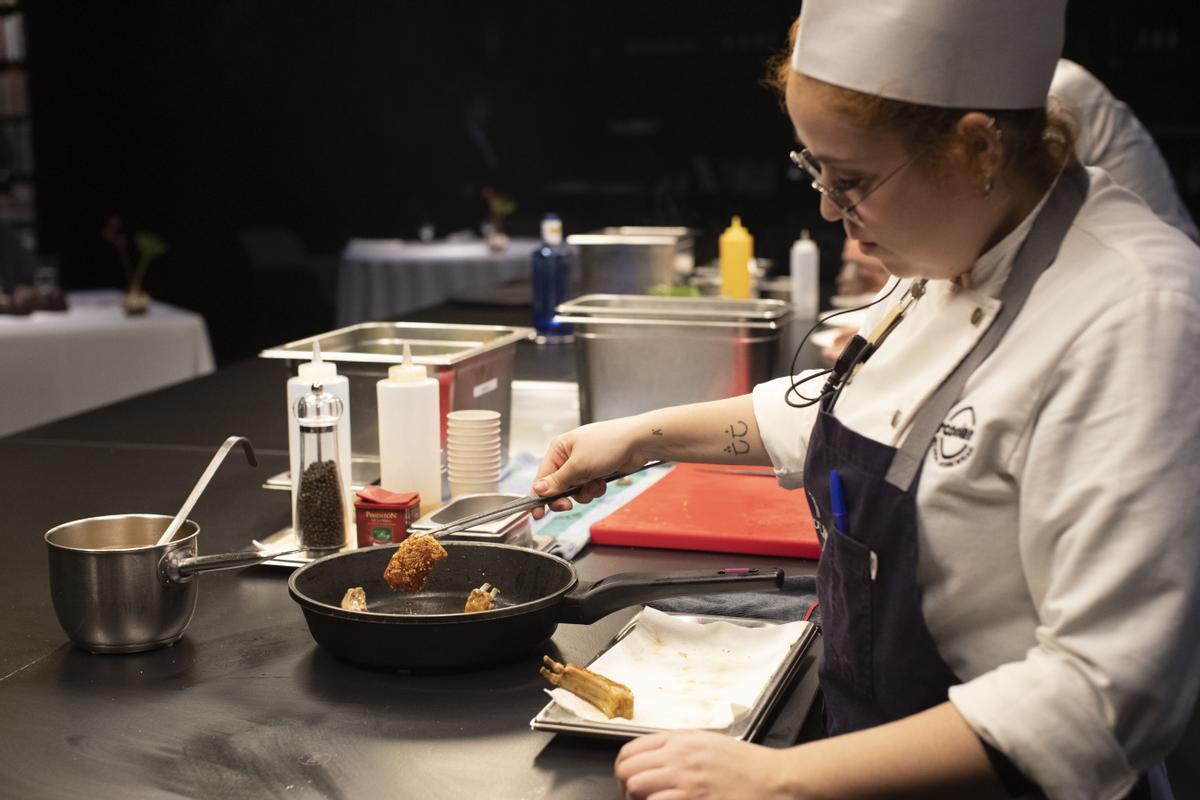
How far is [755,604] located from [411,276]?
580 cm

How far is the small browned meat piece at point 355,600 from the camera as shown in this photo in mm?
1415

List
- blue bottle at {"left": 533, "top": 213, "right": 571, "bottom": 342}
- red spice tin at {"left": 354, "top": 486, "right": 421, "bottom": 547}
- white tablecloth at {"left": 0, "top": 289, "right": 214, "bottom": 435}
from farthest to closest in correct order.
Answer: white tablecloth at {"left": 0, "top": 289, "right": 214, "bottom": 435}, blue bottle at {"left": 533, "top": 213, "right": 571, "bottom": 342}, red spice tin at {"left": 354, "top": 486, "right": 421, "bottom": 547}

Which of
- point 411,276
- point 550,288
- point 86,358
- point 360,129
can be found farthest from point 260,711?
point 360,129

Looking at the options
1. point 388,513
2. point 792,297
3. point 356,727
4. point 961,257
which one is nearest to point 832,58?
point 961,257

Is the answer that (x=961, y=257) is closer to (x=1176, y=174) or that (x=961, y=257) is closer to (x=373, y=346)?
(x=373, y=346)

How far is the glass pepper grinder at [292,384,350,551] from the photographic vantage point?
67.2 inches

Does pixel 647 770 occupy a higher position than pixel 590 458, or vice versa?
pixel 590 458

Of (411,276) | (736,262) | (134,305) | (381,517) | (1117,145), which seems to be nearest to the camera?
(381,517)

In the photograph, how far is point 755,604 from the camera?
155 cm

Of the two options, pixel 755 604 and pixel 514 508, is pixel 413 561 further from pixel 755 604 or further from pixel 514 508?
pixel 755 604

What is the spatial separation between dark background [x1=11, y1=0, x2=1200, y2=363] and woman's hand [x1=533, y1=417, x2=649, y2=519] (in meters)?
5.97

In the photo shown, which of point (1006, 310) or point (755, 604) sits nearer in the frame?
point (1006, 310)

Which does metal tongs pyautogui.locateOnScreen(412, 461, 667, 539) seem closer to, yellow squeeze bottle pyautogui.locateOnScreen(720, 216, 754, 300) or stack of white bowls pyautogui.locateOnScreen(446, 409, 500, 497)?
stack of white bowls pyautogui.locateOnScreen(446, 409, 500, 497)

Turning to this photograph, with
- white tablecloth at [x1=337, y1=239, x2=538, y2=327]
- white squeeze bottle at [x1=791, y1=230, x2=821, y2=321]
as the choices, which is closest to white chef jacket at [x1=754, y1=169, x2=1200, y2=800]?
white squeeze bottle at [x1=791, y1=230, x2=821, y2=321]
